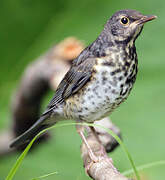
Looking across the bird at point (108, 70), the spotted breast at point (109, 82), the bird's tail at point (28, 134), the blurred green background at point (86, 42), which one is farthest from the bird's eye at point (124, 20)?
the blurred green background at point (86, 42)

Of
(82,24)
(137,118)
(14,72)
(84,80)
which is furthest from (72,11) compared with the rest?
(84,80)

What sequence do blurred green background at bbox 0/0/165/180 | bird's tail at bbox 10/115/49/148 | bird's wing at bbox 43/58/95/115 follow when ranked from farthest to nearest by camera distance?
blurred green background at bbox 0/0/165/180 < bird's tail at bbox 10/115/49/148 < bird's wing at bbox 43/58/95/115

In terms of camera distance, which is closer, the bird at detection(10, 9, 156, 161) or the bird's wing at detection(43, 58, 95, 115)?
the bird at detection(10, 9, 156, 161)

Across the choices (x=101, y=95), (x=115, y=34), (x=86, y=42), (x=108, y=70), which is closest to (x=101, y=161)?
(x=101, y=95)

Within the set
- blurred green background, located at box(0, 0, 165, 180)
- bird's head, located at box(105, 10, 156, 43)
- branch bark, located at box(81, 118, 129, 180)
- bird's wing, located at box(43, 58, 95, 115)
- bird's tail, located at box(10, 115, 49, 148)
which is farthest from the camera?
blurred green background, located at box(0, 0, 165, 180)

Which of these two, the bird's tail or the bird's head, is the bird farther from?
the bird's tail

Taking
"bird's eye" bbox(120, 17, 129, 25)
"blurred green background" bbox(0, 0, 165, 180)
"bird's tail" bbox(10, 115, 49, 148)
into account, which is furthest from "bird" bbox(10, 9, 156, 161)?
"blurred green background" bbox(0, 0, 165, 180)

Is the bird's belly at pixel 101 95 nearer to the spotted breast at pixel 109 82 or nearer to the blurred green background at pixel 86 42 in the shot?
the spotted breast at pixel 109 82

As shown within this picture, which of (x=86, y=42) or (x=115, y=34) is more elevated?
(x=115, y=34)

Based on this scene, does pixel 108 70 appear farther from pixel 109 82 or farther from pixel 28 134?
pixel 28 134
